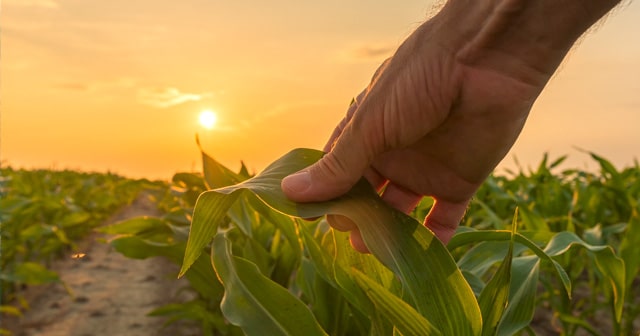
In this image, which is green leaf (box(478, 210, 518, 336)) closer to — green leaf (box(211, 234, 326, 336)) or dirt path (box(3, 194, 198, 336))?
green leaf (box(211, 234, 326, 336))

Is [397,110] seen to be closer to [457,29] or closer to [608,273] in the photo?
[457,29]

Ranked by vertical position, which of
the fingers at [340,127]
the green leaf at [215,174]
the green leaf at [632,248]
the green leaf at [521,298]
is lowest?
the green leaf at [632,248]

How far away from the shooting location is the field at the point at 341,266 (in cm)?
97

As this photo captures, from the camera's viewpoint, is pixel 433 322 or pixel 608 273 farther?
pixel 608 273

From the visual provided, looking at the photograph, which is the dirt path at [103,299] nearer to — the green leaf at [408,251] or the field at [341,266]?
the field at [341,266]

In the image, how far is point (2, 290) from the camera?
10.8 feet

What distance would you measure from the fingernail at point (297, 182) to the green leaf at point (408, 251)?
24 millimetres

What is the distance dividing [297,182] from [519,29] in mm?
451

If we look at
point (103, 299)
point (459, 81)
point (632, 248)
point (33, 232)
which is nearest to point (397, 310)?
point (459, 81)

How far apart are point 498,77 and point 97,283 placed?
3092 mm

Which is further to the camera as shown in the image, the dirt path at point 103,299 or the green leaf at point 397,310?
the dirt path at point 103,299

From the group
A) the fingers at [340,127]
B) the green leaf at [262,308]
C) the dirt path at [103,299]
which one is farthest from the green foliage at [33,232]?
the green leaf at [262,308]

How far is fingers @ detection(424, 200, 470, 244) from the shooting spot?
1409mm

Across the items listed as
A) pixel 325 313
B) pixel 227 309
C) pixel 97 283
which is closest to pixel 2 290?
pixel 97 283
